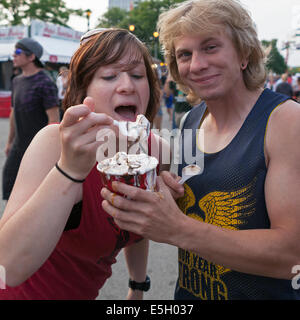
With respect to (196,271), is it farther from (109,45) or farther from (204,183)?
(109,45)

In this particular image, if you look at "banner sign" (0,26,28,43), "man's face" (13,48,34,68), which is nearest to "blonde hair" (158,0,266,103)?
"man's face" (13,48,34,68)

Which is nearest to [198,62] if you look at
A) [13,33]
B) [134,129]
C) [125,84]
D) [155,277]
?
[125,84]

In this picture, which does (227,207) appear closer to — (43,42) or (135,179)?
(135,179)

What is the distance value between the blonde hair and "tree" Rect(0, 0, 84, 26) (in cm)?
3860

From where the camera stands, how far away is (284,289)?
4.49 ft

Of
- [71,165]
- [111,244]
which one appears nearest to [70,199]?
[71,165]

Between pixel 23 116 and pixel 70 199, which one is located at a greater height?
pixel 70 199

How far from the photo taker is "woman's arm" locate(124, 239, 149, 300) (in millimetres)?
2033

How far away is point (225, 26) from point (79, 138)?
37.7 inches

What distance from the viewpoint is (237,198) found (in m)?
1.37

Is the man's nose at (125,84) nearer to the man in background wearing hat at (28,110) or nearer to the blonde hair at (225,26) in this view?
the blonde hair at (225,26)

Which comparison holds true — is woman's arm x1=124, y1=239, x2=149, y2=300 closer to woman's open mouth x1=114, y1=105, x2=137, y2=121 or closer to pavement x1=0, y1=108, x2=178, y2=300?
pavement x1=0, y1=108, x2=178, y2=300
